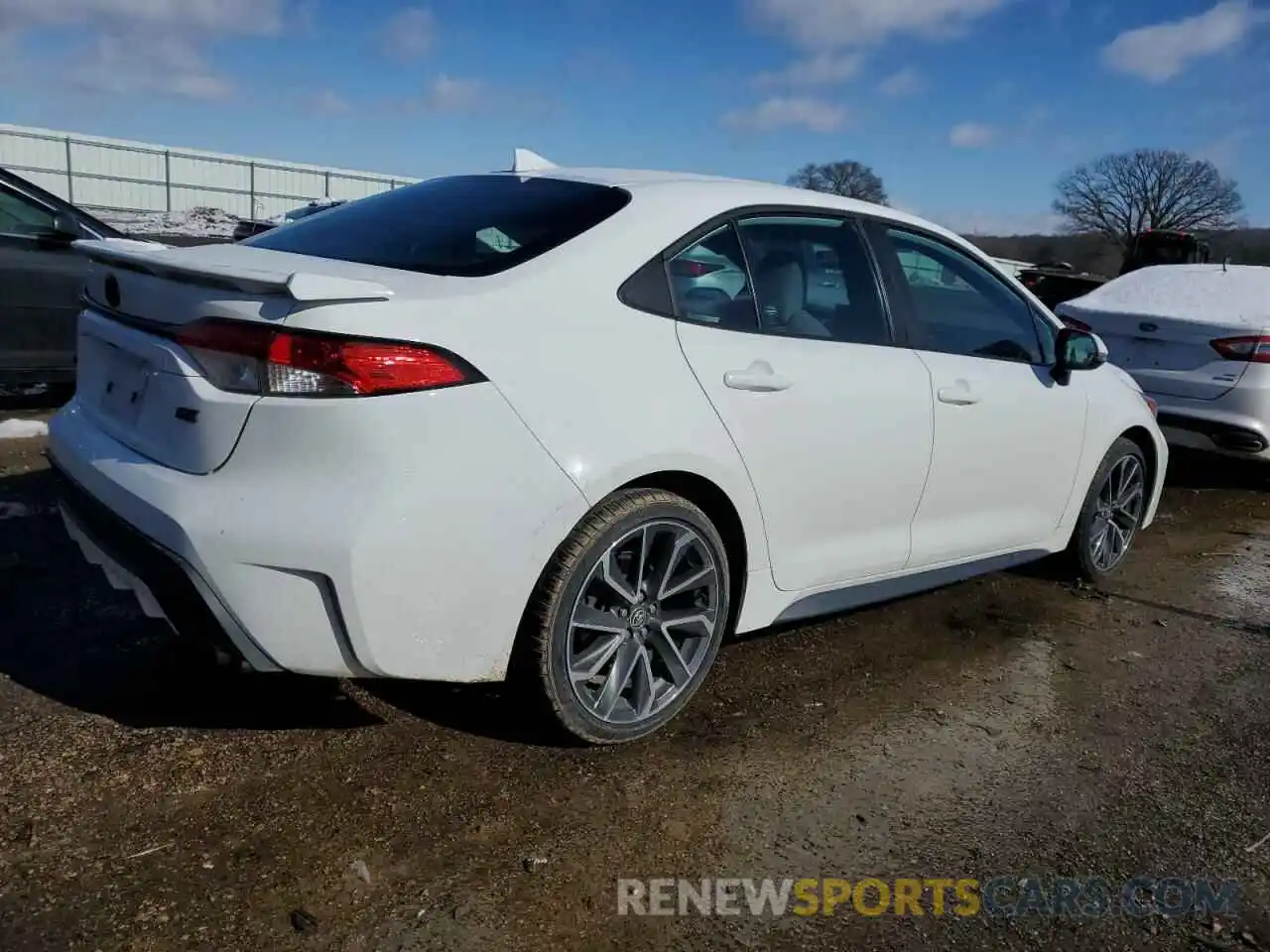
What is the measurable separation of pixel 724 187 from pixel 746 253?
25 cm

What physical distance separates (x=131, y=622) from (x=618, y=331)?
1.98m

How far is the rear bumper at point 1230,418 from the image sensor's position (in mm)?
6293

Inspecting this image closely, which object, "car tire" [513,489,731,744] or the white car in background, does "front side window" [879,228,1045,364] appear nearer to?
"car tire" [513,489,731,744]

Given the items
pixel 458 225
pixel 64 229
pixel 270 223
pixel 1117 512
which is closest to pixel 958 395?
pixel 1117 512

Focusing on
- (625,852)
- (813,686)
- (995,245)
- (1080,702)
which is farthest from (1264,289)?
(995,245)

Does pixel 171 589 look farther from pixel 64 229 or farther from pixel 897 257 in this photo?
pixel 64 229

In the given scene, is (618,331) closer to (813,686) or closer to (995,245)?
(813,686)

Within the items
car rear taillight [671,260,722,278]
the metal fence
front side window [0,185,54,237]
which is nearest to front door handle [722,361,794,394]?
car rear taillight [671,260,722,278]

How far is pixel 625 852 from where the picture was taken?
8.05 ft

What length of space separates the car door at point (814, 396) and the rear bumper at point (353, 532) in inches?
28.0

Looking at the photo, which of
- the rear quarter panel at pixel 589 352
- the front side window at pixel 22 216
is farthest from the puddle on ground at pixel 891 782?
the front side window at pixel 22 216

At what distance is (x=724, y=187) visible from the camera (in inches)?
129

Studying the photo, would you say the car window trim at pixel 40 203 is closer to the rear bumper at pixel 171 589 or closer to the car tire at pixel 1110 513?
the rear bumper at pixel 171 589

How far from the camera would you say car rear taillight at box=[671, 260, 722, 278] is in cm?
295
